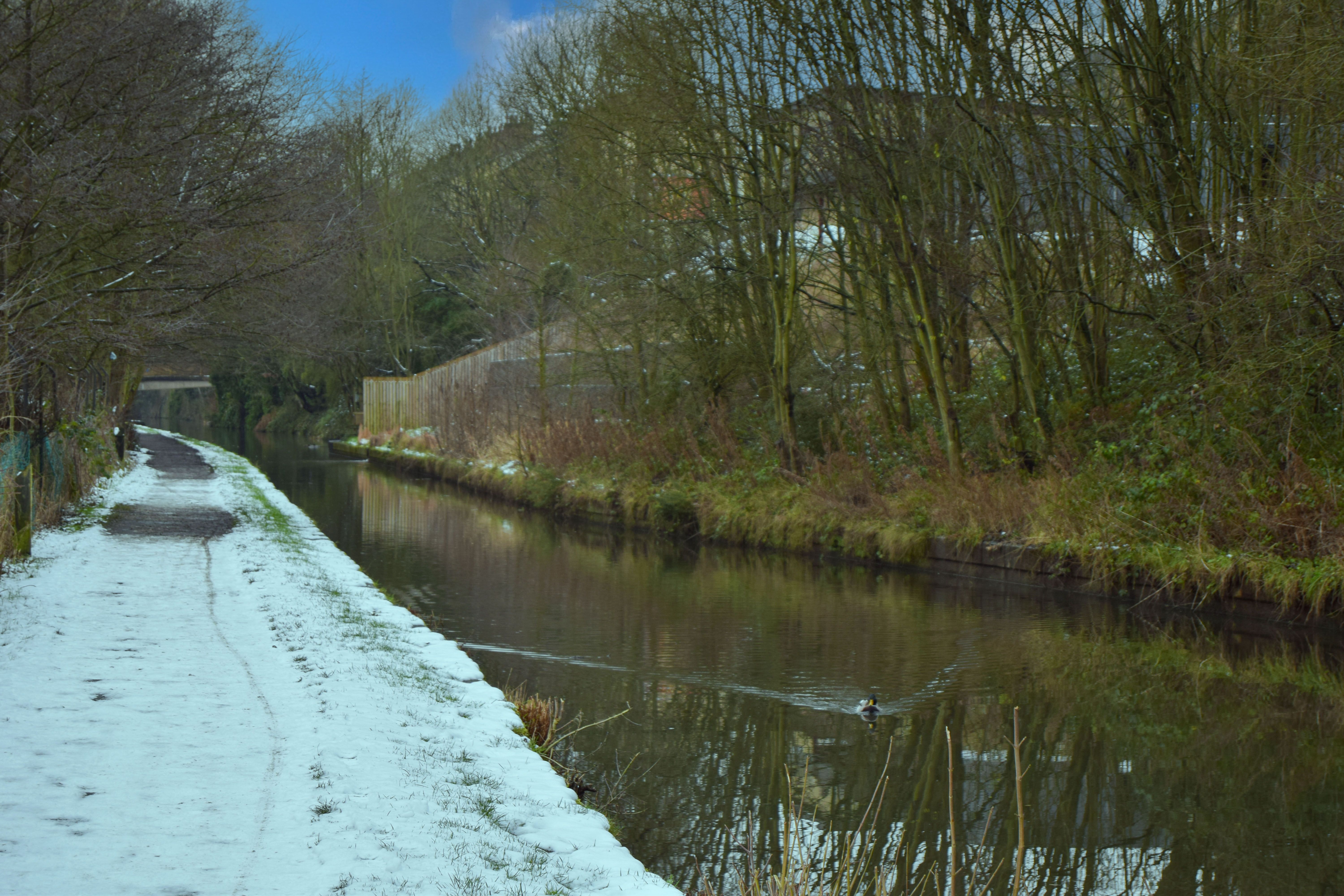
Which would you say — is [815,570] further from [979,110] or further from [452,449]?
[452,449]

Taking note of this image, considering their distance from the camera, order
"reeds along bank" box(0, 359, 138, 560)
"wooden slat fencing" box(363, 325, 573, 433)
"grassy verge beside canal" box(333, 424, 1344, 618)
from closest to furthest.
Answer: "reeds along bank" box(0, 359, 138, 560), "grassy verge beside canal" box(333, 424, 1344, 618), "wooden slat fencing" box(363, 325, 573, 433)

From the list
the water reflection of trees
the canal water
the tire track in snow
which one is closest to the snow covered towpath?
the tire track in snow

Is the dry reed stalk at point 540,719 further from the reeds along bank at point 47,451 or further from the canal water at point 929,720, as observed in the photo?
the reeds along bank at point 47,451

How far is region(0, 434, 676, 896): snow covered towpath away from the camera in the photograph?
3.77 meters

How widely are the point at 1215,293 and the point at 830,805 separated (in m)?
7.62

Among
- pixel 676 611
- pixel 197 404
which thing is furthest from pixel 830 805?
pixel 197 404

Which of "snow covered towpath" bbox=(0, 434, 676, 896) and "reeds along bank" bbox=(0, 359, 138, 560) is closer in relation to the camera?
"snow covered towpath" bbox=(0, 434, 676, 896)

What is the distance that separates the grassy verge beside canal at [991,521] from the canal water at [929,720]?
0.33 metres

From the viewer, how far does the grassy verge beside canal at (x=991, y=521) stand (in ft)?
33.0

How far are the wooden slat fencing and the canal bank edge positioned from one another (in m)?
4.08

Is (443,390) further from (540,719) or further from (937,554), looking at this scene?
(540,719)

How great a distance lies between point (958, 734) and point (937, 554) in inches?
259

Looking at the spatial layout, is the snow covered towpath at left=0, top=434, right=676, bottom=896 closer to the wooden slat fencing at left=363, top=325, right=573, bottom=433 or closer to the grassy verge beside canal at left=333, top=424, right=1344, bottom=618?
the grassy verge beside canal at left=333, top=424, right=1344, bottom=618

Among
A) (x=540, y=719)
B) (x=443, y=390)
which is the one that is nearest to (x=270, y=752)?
(x=540, y=719)
